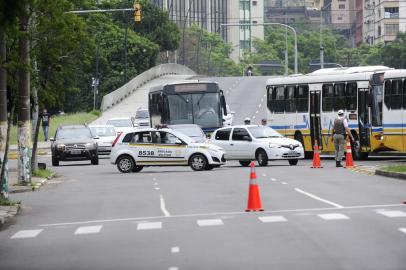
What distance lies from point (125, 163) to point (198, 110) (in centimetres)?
1223

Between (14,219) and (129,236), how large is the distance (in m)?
5.19

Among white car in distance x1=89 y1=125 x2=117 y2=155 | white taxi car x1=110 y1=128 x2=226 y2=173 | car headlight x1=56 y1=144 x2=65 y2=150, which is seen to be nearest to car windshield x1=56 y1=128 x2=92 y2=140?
car headlight x1=56 y1=144 x2=65 y2=150

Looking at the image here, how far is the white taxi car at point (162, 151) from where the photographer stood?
37.8 metres

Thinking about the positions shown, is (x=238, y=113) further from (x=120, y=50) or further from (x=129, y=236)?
(x=129, y=236)

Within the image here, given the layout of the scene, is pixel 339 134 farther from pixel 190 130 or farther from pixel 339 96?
pixel 190 130

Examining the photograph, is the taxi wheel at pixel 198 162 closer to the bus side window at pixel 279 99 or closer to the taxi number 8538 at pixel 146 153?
the taxi number 8538 at pixel 146 153

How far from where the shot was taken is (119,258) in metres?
15.1

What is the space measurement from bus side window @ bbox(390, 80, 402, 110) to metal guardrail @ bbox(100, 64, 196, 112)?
5917cm

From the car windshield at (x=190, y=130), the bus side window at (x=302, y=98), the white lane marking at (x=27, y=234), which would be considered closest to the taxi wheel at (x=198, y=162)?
the car windshield at (x=190, y=130)

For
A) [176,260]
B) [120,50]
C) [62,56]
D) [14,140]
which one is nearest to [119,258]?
[176,260]

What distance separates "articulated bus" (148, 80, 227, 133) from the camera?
5031 cm

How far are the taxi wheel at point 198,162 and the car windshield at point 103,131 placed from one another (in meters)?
15.5

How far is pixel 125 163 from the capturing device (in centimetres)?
3866

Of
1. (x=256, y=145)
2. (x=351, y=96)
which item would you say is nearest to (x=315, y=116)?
(x=351, y=96)
